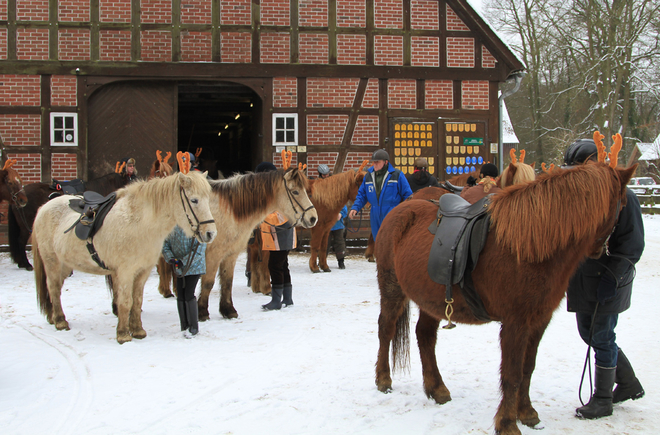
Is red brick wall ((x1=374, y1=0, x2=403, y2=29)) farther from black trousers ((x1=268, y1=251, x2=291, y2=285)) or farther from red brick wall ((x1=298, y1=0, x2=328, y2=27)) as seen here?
black trousers ((x1=268, y1=251, x2=291, y2=285))

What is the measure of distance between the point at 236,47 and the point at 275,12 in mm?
1219

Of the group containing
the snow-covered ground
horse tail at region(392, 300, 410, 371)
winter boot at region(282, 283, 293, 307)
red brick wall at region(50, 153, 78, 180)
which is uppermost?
red brick wall at region(50, 153, 78, 180)

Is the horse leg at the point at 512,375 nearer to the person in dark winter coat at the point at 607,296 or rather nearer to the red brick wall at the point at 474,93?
the person in dark winter coat at the point at 607,296

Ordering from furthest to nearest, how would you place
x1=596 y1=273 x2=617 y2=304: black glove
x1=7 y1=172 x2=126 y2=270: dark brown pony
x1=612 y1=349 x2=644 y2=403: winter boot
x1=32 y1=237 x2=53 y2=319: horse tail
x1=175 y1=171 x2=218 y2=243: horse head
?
1. x1=7 y1=172 x2=126 y2=270: dark brown pony
2. x1=32 y1=237 x2=53 y2=319: horse tail
3. x1=175 y1=171 x2=218 y2=243: horse head
4. x1=612 y1=349 x2=644 y2=403: winter boot
5. x1=596 y1=273 x2=617 y2=304: black glove

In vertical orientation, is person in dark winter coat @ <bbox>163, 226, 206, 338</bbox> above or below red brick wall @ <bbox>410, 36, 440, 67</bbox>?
below

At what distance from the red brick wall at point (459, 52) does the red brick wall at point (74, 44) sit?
8.26m

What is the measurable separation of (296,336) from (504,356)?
2697 mm

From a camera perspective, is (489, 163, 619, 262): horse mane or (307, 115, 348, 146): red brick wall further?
(307, 115, 348, 146): red brick wall

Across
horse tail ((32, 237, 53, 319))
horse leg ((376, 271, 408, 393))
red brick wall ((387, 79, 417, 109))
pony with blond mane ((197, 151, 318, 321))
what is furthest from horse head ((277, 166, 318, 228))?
red brick wall ((387, 79, 417, 109))

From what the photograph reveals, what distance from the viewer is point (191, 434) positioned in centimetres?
309

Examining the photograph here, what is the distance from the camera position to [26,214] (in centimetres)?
1013

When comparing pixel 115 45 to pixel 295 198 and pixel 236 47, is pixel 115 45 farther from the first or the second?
pixel 295 198

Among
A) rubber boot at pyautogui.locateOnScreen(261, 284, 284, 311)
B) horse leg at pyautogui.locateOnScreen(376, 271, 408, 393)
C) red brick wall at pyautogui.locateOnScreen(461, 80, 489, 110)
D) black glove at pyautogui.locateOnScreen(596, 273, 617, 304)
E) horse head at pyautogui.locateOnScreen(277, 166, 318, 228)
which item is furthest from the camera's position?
red brick wall at pyautogui.locateOnScreen(461, 80, 489, 110)

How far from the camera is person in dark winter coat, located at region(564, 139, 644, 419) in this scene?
10.2 feet
